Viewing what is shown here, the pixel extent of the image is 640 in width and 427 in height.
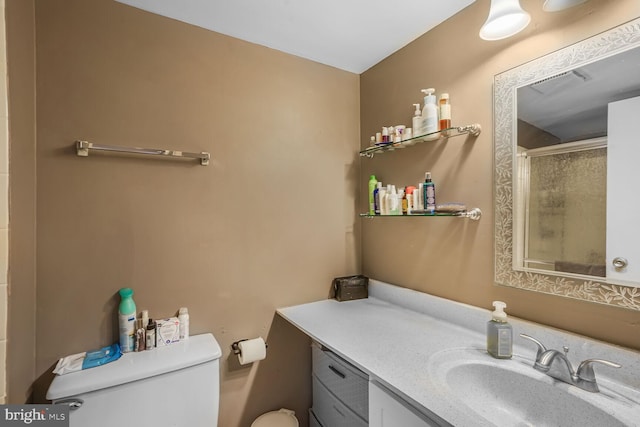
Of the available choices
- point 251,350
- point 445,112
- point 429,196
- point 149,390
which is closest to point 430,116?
point 445,112

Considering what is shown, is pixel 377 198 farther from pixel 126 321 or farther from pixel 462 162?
pixel 126 321

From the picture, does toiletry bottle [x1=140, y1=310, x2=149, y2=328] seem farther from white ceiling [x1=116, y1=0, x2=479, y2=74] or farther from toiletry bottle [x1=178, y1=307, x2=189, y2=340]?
white ceiling [x1=116, y1=0, x2=479, y2=74]

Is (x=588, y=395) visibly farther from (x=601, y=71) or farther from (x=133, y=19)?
(x=133, y=19)

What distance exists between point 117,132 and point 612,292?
1917mm

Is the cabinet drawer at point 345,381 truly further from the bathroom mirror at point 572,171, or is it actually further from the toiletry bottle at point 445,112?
the toiletry bottle at point 445,112

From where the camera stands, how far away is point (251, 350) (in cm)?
139

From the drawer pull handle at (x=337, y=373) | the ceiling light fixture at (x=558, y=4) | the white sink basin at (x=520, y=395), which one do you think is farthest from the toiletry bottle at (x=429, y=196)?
the drawer pull handle at (x=337, y=373)

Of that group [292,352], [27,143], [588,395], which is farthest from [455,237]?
[27,143]

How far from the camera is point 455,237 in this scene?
51.4 inches

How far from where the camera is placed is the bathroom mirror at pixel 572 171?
83 centimetres

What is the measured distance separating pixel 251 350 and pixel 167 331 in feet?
1.32

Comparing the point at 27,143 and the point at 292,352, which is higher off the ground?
the point at 27,143


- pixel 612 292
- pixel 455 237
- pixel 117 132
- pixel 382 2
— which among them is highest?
pixel 382 2

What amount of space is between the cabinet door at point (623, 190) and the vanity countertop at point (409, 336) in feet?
0.84
